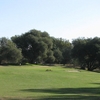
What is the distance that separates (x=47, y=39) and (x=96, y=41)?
106ft

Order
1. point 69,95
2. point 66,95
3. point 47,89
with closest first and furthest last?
1. point 66,95
2. point 69,95
3. point 47,89

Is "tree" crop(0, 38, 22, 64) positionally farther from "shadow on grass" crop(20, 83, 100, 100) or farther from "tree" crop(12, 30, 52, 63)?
"shadow on grass" crop(20, 83, 100, 100)

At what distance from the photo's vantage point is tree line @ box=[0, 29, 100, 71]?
102m

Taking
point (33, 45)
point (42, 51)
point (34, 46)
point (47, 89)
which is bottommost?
point (47, 89)

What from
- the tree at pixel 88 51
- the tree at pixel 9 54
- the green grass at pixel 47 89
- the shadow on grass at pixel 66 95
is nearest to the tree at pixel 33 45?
the tree at pixel 9 54

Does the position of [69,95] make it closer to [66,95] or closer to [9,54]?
[66,95]

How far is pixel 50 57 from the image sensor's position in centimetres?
13125

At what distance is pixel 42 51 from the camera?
406 ft

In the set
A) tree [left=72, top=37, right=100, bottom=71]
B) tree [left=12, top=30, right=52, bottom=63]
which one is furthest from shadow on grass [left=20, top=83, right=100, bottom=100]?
tree [left=12, top=30, right=52, bottom=63]

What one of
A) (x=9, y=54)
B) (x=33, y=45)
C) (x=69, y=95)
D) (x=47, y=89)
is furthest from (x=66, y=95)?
(x=33, y=45)

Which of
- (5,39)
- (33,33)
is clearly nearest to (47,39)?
(33,33)

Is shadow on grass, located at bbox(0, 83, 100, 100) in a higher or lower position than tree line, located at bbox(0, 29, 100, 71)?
lower

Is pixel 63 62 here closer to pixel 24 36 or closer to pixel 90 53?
pixel 24 36

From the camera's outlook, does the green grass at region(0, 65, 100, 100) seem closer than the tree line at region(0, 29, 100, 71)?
Yes
